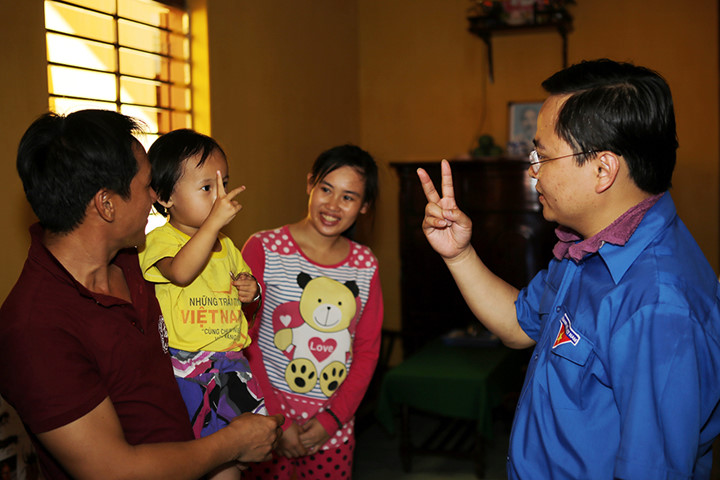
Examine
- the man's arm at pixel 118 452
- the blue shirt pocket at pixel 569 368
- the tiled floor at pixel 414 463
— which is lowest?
the tiled floor at pixel 414 463

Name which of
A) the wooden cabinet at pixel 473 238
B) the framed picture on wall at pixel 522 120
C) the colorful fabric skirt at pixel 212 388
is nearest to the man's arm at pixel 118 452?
the colorful fabric skirt at pixel 212 388

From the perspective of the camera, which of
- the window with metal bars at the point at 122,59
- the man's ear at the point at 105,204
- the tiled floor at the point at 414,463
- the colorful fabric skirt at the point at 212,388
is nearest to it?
the man's ear at the point at 105,204

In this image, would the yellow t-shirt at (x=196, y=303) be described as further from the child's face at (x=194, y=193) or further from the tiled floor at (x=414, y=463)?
the tiled floor at (x=414, y=463)

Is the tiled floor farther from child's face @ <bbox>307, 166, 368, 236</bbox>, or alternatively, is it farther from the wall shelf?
the wall shelf

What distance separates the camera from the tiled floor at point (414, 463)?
143 inches

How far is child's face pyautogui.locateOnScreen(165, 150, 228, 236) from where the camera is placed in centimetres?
159

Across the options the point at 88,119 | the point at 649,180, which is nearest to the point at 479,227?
the point at 649,180

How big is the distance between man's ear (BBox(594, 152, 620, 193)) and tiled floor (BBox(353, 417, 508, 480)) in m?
2.71

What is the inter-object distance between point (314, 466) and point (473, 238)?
2578 mm

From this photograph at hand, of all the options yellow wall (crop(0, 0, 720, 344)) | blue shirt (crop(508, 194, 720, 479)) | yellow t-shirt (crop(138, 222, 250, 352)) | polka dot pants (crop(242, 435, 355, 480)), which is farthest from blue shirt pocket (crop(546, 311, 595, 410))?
yellow wall (crop(0, 0, 720, 344))

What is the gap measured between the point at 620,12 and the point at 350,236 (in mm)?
3248

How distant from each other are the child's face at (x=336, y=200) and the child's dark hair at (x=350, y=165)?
0.06 ft

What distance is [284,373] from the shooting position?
6.77 feet

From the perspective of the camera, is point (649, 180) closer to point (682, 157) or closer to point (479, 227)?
point (479, 227)
